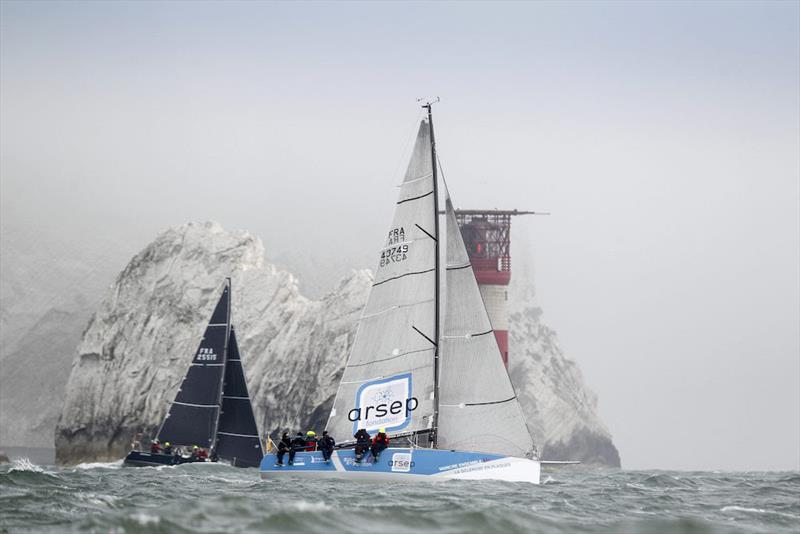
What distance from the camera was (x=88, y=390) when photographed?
8400 cm

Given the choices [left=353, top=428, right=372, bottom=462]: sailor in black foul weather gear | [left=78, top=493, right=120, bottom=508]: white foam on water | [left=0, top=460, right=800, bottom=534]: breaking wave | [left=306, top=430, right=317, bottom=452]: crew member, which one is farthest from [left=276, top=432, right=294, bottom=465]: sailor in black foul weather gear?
[left=78, top=493, right=120, bottom=508]: white foam on water

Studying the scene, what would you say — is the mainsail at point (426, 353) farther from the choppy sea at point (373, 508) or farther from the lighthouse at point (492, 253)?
the lighthouse at point (492, 253)

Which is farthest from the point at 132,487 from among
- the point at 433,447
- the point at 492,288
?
the point at 492,288

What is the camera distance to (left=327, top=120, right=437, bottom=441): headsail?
31.6 meters

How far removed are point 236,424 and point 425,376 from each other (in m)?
25.2

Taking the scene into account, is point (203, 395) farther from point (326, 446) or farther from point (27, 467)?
→ point (326, 446)

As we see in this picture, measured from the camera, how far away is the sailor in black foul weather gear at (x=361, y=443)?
30.3 m

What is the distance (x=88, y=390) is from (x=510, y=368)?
122ft

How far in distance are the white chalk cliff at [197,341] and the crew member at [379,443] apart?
4384 cm

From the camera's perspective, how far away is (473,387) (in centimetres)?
3089

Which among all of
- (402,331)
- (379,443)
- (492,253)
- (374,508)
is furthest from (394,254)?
(492,253)

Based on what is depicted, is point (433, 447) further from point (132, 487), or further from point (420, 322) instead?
point (132, 487)

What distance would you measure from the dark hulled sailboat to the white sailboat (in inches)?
842

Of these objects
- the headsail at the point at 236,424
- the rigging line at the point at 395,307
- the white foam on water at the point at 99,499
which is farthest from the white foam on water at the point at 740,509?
the headsail at the point at 236,424
